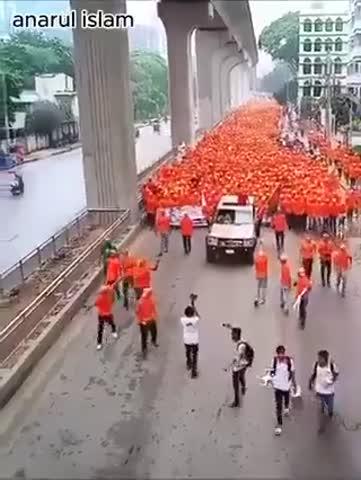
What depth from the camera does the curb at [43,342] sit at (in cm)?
903

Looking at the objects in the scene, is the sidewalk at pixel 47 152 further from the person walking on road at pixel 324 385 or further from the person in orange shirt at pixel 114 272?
the person walking on road at pixel 324 385

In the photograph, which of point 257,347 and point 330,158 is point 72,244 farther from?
point 330,158

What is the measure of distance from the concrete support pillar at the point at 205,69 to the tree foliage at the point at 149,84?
16.7 m

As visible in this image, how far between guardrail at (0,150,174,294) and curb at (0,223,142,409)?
100 centimetres

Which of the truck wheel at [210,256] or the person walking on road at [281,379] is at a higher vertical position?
the person walking on road at [281,379]

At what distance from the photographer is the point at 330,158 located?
84.7 ft

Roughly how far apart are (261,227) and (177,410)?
35.3 ft

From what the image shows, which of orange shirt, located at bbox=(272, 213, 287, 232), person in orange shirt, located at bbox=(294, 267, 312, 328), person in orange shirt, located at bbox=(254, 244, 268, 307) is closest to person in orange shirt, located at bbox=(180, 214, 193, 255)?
orange shirt, located at bbox=(272, 213, 287, 232)

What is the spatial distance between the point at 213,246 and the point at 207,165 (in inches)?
394

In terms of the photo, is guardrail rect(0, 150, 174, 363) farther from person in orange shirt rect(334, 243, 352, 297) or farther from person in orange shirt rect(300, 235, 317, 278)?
person in orange shirt rect(334, 243, 352, 297)

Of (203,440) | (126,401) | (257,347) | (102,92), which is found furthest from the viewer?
(102,92)

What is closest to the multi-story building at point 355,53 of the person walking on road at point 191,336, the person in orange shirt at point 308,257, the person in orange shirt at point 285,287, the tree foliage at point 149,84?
the tree foliage at point 149,84

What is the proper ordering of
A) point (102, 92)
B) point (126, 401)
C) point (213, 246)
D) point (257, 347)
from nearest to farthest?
point (126, 401)
point (257, 347)
point (213, 246)
point (102, 92)

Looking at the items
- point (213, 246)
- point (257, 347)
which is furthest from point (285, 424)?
point (213, 246)
